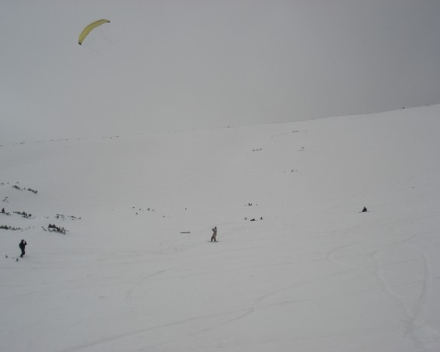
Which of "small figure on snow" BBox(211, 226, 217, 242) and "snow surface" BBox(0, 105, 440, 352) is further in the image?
"small figure on snow" BBox(211, 226, 217, 242)

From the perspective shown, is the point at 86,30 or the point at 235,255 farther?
the point at 86,30

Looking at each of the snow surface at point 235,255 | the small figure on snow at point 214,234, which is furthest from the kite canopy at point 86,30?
the small figure on snow at point 214,234

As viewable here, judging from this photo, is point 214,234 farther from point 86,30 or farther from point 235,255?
point 86,30

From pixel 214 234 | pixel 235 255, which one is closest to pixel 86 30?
pixel 214 234

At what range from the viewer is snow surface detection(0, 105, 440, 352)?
4.26m

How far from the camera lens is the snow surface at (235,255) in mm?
4258

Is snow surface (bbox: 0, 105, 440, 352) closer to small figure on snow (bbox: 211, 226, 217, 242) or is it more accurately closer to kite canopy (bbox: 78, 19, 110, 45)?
small figure on snow (bbox: 211, 226, 217, 242)

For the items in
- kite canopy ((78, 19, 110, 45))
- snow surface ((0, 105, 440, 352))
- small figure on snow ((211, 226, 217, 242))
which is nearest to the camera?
snow surface ((0, 105, 440, 352))

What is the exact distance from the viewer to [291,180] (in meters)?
18.3

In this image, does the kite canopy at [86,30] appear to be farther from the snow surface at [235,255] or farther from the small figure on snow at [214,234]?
the small figure on snow at [214,234]

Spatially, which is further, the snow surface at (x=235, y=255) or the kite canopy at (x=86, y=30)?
the kite canopy at (x=86, y=30)

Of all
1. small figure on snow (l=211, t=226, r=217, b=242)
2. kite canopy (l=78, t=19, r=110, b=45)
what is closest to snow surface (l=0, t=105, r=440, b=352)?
small figure on snow (l=211, t=226, r=217, b=242)

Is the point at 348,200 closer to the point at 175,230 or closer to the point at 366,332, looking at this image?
the point at 175,230

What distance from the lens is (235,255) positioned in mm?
7973
